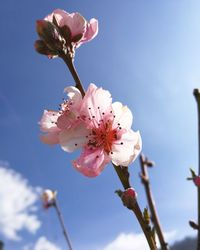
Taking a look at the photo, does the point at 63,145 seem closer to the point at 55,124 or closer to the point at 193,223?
the point at 55,124

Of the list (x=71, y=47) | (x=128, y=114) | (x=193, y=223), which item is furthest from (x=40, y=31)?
(x=193, y=223)

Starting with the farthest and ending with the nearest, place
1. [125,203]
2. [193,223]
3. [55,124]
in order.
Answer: [193,223]
[55,124]
[125,203]

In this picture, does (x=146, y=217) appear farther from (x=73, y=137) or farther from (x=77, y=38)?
(x=77, y=38)

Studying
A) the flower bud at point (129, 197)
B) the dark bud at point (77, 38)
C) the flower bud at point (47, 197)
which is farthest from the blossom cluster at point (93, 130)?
the flower bud at point (47, 197)

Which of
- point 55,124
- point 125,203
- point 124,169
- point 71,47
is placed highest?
point 71,47

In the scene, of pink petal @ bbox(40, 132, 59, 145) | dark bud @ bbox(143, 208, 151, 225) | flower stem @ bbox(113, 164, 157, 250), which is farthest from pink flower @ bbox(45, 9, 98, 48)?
dark bud @ bbox(143, 208, 151, 225)

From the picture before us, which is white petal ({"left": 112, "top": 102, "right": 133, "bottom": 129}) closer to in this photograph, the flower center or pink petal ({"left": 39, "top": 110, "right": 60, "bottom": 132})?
the flower center
